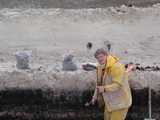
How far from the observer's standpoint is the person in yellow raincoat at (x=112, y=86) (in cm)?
928

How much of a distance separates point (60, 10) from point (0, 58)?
10.3ft

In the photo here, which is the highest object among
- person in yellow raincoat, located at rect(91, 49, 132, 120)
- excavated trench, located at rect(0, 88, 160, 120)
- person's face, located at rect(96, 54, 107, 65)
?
person's face, located at rect(96, 54, 107, 65)

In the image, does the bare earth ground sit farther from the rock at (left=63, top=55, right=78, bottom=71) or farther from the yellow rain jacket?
the yellow rain jacket

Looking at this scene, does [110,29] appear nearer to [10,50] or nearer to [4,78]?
[10,50]

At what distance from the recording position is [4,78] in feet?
36.6

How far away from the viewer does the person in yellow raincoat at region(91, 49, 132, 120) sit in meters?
9.28

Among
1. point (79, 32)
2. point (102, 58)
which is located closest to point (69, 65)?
point (102, 58)

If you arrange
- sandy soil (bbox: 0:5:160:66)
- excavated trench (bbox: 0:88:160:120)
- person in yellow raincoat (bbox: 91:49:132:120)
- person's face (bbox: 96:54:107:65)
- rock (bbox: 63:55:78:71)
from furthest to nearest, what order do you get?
sandy soil (bbox: 0:5:160:66) < rock (bbox: 63:55:78:71) < excavated trench (bbox: 0:88:160:120) < person in yellow raincoat (bbox: 91:49:132:120) < person's face (bbox: 96:54:107:65)

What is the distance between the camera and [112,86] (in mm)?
9336

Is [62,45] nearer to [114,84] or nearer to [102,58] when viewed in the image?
[114,84]

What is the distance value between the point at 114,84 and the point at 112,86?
0.04 metres

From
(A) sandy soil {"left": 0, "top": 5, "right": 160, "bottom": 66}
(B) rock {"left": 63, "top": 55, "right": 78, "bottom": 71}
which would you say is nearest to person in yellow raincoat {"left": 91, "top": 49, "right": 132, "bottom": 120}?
(B) rock {"left": 63, "top": 55, "right": 78, "bottom": 71}

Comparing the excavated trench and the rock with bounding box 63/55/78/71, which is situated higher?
the rock with bounding box 63/55/78/71

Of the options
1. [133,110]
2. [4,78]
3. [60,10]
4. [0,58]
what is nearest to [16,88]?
[4,78]
